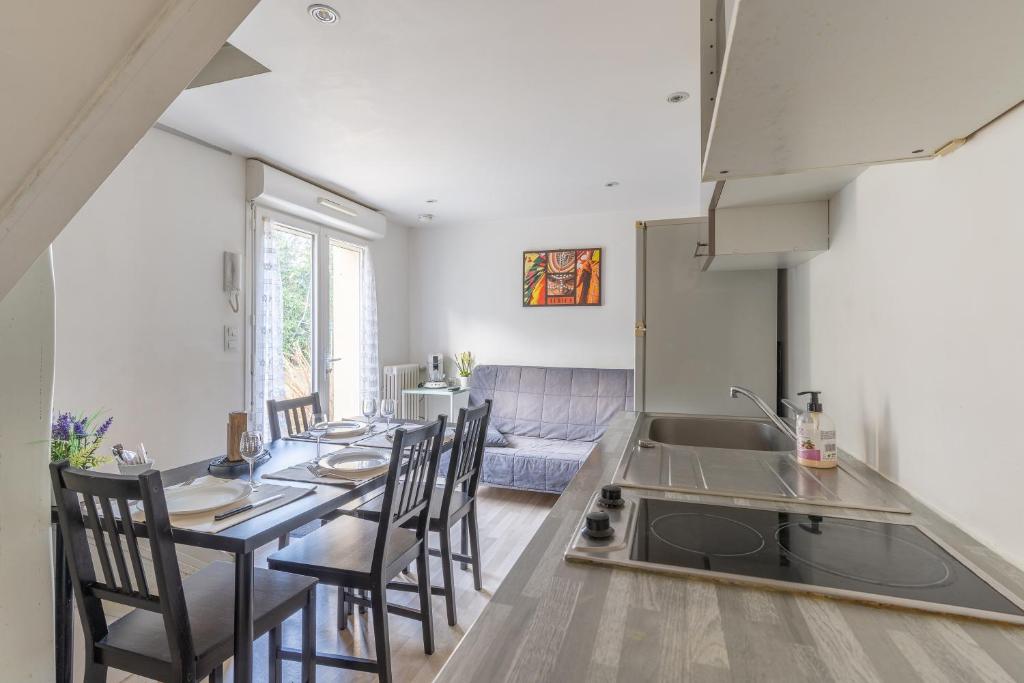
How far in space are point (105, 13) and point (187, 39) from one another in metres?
0.09

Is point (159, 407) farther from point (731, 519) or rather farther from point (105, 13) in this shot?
point (731, 519)

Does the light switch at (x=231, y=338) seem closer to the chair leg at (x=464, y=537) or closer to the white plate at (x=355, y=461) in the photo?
the white plate at (x=355, y=461)

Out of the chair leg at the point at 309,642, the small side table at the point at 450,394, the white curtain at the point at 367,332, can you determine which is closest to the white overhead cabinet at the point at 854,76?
the chair leg at the point at 309,642

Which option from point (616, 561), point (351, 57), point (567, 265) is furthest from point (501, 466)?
point (616, 561)

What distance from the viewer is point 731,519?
943 mm

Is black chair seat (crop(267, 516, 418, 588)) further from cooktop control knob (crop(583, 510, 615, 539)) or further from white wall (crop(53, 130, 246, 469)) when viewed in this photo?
white wall (crop(53, 130, 246, 469))

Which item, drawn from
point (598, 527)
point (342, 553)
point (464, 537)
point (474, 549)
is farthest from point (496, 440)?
point (598, 527)

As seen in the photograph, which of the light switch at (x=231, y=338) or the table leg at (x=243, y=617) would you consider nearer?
the table leg at (x=243, y=617)

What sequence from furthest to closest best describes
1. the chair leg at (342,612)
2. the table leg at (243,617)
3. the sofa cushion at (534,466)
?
the sofa cushion at (534,466) → the chair leg at (342,612) → the table leg at (243,617)

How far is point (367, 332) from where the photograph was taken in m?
4.46

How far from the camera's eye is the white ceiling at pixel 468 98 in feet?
5.85

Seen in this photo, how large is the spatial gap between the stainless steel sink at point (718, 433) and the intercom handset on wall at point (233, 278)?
2706 mm

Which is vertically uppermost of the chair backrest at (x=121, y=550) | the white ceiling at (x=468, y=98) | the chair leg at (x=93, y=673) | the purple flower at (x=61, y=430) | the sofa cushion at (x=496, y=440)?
Answer: the white ceiling at (x=468, y=98)

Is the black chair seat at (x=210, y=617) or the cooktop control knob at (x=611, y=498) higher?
the cooktop control knob at (x=611, y=498)
